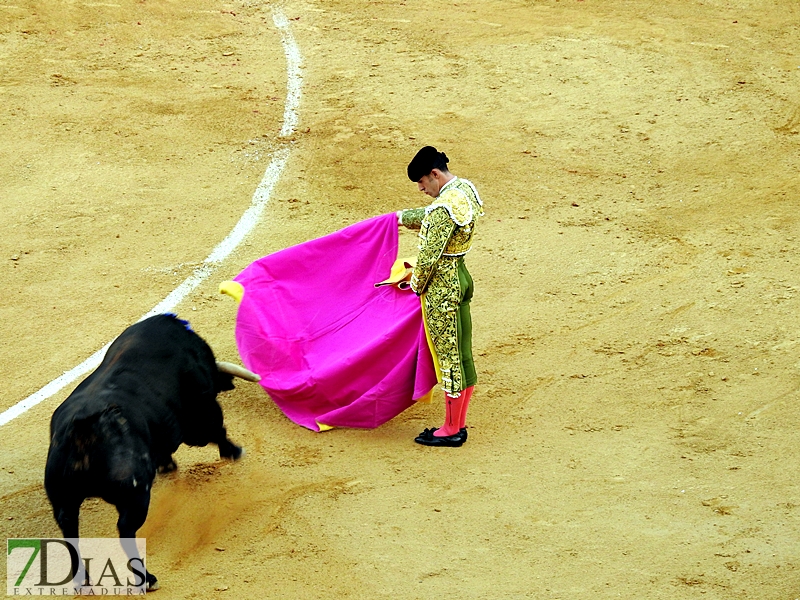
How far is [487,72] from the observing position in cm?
1108

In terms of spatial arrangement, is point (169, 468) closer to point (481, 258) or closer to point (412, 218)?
point (412, 218)

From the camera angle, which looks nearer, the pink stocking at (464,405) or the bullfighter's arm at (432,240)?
the bullfighter's arm at (432,240)

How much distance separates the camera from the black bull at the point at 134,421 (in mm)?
4301

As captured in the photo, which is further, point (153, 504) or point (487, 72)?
point (487, 72)

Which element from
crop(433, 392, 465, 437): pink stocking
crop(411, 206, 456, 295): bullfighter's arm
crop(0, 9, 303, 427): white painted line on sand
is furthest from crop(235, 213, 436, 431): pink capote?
crop(0, 9, 303, 427): white painted line on sand

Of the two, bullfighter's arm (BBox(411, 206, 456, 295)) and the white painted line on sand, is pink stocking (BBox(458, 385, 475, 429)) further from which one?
the white painted line on sand

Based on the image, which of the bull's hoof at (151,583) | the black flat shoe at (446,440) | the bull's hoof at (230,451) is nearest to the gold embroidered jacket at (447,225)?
the black flat shoe at (446,440)

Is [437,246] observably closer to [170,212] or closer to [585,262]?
[585,262]

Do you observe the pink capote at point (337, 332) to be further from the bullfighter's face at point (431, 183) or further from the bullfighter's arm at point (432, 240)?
the bullfighter's face at point (431, 183)

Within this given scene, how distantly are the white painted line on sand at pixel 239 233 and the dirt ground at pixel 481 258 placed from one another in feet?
0.30

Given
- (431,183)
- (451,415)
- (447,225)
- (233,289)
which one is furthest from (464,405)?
(233,289)

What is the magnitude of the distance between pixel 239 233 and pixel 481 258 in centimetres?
202

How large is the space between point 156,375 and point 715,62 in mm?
Answer: 8426

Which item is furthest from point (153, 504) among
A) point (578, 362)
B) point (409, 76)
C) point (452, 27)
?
point (452, 27)
